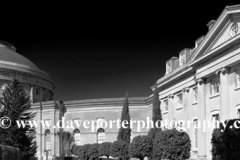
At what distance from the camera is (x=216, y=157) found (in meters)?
20.7

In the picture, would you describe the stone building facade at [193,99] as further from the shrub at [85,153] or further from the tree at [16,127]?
the tree at [16,127]

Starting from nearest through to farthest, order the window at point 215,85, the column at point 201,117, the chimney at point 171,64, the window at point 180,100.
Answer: the window at point 215,85
the column at point 201,117
the window at point 180,100
the chimney at point 171,64

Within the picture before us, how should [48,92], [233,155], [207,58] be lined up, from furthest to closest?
[48,92], [207,58], [233,155]

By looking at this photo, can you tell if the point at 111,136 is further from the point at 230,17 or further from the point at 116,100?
the point at 230,17

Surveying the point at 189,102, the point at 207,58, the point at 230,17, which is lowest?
the point at 189,102

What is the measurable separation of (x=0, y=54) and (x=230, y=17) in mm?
42186

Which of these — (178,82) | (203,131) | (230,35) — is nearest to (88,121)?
(178,82)

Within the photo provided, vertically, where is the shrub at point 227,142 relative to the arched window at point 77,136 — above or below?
above

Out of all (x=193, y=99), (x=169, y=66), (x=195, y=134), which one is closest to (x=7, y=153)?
(x=195, y=134)

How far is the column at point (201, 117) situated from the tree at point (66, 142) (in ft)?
74.0

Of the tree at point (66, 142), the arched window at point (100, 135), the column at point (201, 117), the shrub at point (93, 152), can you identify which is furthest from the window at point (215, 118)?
the tree at point (66, 142)

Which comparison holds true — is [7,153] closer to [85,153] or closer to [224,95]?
[224,95]

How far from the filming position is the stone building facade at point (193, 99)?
26.5 metres

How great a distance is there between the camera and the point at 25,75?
5978 cm
